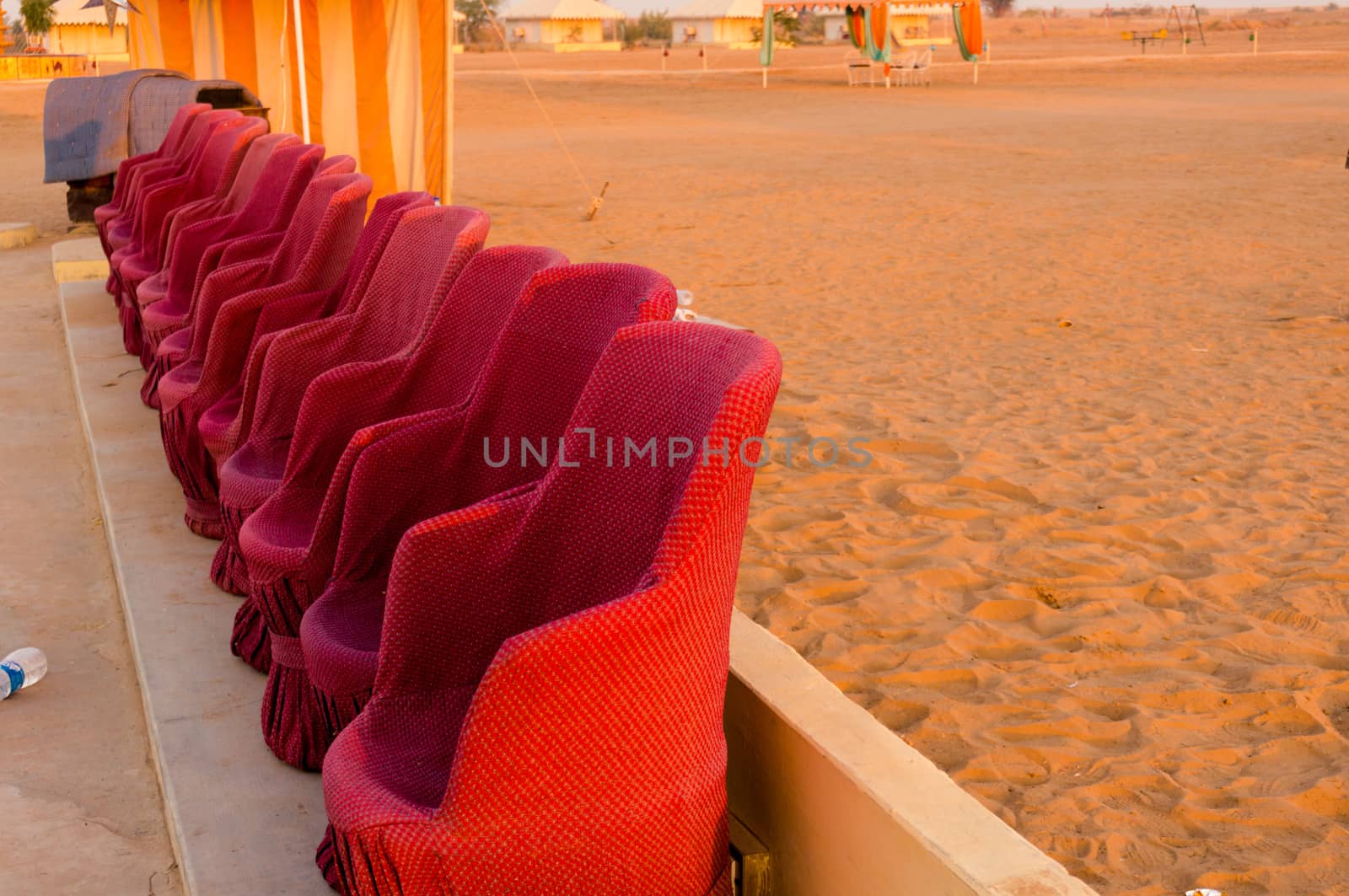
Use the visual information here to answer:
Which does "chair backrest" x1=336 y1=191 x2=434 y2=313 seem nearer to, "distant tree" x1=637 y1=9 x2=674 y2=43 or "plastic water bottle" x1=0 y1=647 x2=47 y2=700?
"plastic water bottle" x1=0 y1=647 x2=47 y2=700

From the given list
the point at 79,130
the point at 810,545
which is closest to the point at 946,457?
the point at 810,545

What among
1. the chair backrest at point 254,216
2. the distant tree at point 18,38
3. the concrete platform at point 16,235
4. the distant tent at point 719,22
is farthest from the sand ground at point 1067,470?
the distant tree at point 18,38

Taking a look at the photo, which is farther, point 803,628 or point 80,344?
point 80,344

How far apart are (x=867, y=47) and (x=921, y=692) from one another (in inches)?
1117

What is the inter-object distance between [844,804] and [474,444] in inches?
39.6

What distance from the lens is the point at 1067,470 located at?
479 cm

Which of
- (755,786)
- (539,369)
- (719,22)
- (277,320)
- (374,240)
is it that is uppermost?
(719,22)

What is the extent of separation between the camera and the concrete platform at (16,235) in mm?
9406

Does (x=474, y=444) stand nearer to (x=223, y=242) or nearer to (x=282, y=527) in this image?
(x=282, y=527)

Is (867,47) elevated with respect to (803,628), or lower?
elevated

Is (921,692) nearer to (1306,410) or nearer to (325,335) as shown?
(325,335)

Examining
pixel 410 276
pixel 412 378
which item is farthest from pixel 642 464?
pixel 410 276

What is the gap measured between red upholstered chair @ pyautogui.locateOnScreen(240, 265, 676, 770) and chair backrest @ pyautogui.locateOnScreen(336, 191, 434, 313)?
34.6 inches

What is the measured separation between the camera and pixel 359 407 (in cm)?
287
